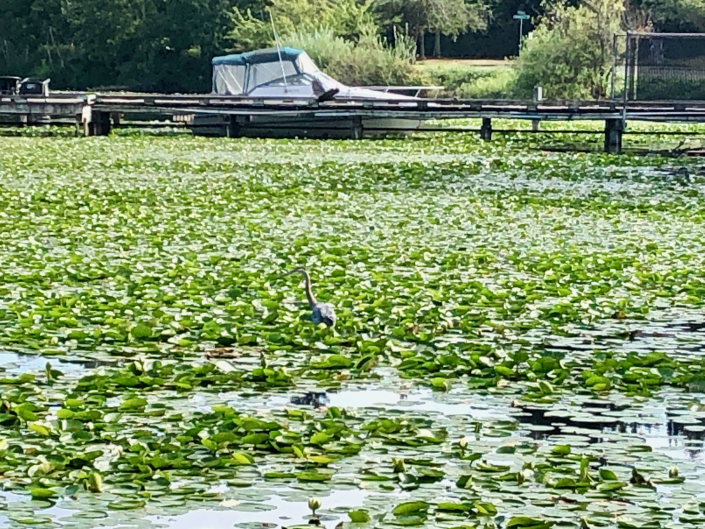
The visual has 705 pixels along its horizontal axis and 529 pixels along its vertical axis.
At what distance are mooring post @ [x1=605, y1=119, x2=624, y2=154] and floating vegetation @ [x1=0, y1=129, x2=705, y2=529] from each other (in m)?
12.9

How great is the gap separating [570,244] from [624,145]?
18.9 metres

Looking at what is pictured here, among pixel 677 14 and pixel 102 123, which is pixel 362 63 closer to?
pixel 677 14

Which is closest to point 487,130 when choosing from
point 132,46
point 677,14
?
point 677,14

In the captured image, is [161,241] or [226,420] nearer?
[226,420]

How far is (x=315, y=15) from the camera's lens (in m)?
53.6

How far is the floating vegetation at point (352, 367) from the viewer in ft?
17.0

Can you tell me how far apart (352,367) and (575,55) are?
35.9 metres

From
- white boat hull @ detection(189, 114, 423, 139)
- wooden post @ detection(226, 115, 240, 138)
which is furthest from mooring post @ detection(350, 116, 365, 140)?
wooden post @ detection(226, 115, 240, 138)

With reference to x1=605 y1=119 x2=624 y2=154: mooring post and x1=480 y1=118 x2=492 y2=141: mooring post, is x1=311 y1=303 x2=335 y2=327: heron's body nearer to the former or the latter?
x1=605 y1=119 x2=624 y2=154: mooring post

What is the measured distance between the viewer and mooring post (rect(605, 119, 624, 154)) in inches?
1129

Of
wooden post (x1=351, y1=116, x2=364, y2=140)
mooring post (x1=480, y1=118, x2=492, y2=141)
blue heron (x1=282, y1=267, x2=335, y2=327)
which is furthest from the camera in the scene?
wooden post (x1=351, y1=116, x2=364, y2=140)

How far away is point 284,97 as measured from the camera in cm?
3731

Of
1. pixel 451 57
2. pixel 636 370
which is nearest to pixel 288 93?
pixel 451 57

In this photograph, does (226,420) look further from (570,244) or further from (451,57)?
(451,57)
